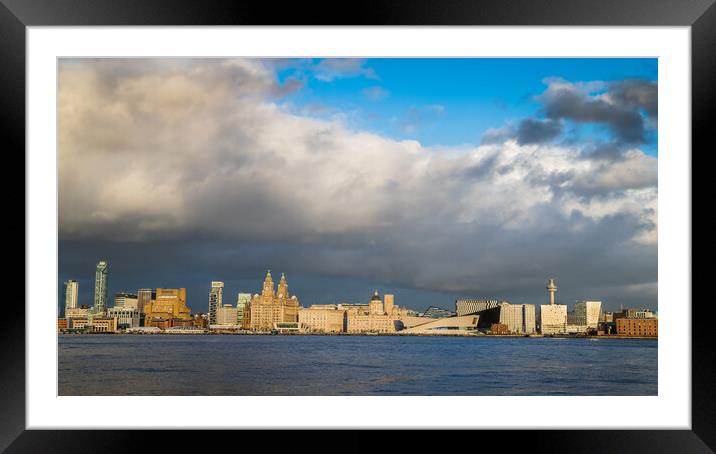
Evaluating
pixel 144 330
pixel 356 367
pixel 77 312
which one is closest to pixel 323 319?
pixel 144 330

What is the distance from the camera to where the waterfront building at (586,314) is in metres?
28.1

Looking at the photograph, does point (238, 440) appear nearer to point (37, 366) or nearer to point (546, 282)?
point (37, 366)

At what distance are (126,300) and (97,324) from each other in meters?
1.56

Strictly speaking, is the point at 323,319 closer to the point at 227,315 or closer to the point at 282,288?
the point at 282,288

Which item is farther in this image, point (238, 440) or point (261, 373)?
point (261, 373)

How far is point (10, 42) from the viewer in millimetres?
2533

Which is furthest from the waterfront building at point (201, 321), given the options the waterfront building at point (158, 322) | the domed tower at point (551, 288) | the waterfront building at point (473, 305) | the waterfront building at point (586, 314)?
the waterfront building at point (586, 314)

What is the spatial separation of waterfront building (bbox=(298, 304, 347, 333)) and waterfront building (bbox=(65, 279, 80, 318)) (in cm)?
978

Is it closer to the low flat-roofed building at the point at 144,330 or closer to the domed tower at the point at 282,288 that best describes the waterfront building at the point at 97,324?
the low flat-roofed building at the point at 144,330

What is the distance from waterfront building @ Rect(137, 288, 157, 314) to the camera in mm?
30719

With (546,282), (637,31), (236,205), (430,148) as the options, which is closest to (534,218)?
(546,282)

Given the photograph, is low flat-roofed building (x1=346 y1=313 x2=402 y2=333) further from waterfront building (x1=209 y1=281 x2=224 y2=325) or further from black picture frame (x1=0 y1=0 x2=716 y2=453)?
black picture frame (x1=0 y1=0 x2=716 y2=453)

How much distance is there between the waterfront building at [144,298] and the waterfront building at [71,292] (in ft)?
8.66

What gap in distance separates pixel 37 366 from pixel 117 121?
2606 cm
